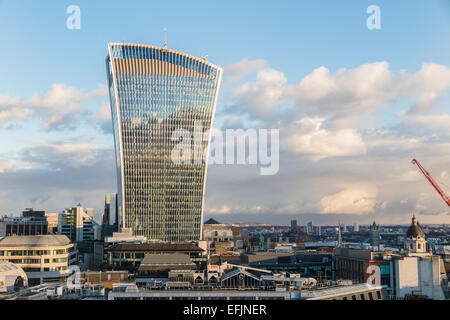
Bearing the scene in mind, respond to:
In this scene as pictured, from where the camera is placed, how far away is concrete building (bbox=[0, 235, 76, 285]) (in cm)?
14038

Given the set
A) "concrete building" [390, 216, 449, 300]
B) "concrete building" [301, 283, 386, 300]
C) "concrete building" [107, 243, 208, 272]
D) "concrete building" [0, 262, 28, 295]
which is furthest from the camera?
"concrete building" [107, 243, 208, 272]

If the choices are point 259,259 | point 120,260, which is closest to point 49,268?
point 120,260

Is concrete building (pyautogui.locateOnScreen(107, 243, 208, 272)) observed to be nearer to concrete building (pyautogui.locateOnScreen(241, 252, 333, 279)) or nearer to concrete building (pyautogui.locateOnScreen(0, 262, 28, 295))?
concrete building (pyautogui.locateOnScreen(241, 252, 333, 279))

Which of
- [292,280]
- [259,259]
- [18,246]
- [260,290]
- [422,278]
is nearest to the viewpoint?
[260,290]

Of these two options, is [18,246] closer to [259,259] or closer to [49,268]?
[49,268]

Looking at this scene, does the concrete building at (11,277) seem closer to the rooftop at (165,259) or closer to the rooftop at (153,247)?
the rooftop at (165,259)

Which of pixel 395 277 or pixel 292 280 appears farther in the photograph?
pixel 395 277

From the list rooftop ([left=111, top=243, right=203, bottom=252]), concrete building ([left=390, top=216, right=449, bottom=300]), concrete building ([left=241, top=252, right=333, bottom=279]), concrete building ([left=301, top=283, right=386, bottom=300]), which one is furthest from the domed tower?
rooftop ([left=111, top=243, right=203, bottom=252])

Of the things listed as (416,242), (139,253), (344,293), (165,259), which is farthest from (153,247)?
(344,293)

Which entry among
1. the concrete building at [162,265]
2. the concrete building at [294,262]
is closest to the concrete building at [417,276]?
the concrete building at [294,262]

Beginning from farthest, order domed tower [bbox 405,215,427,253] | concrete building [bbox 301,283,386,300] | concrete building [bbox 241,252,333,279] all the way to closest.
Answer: concrete building [bbox 241,252,333,279] < domed tower [bbox 405,215,427,253] < concrete building [bbox 301,283,386,300]

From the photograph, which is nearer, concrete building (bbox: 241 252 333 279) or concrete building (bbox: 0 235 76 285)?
concrete building (bbox: 0 235 76 285)

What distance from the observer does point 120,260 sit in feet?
536
